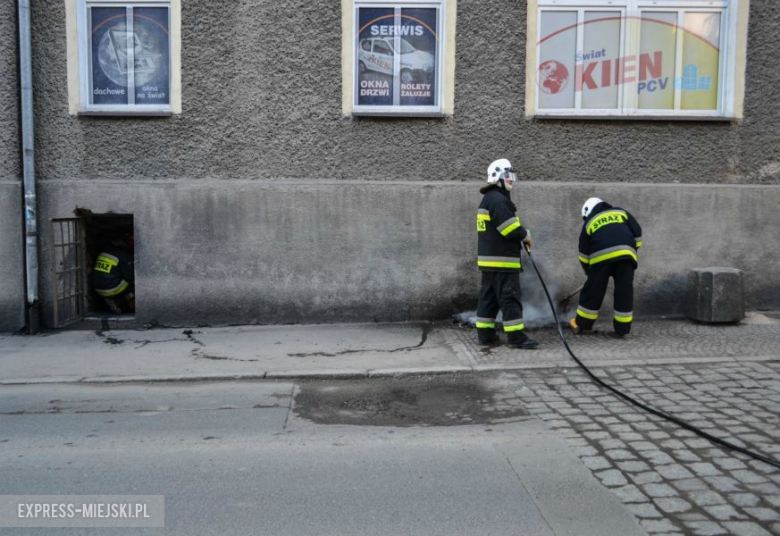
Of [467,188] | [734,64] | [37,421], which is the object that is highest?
[734,64]

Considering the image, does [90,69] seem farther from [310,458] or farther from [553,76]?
[310,458]

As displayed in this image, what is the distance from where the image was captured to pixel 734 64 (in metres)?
8.58

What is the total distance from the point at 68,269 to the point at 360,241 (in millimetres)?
3564

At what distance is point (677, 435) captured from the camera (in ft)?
15.9

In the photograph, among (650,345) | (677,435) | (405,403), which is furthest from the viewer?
(650,345)

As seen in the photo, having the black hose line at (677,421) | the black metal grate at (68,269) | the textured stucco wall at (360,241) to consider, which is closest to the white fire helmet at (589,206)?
the textured stucco wall at (360,241)

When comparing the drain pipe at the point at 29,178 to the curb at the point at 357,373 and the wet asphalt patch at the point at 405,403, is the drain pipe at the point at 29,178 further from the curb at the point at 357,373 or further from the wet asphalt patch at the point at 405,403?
the wet asphalt patch at the point at 405,403

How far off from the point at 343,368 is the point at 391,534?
3.31 meters

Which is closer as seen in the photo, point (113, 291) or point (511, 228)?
point (511, 228)

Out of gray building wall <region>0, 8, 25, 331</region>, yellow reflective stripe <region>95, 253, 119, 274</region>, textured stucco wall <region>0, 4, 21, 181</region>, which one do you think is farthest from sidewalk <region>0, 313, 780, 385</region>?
textured stucco wall <region>0, 4, 21, 181</region>

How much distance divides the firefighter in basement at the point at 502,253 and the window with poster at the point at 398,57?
1642mm

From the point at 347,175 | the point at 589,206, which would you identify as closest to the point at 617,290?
the point at 589,206

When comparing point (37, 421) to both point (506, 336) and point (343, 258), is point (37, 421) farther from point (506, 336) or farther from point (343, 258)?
point (506, 336)

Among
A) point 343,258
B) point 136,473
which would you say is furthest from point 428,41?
point 136,473
